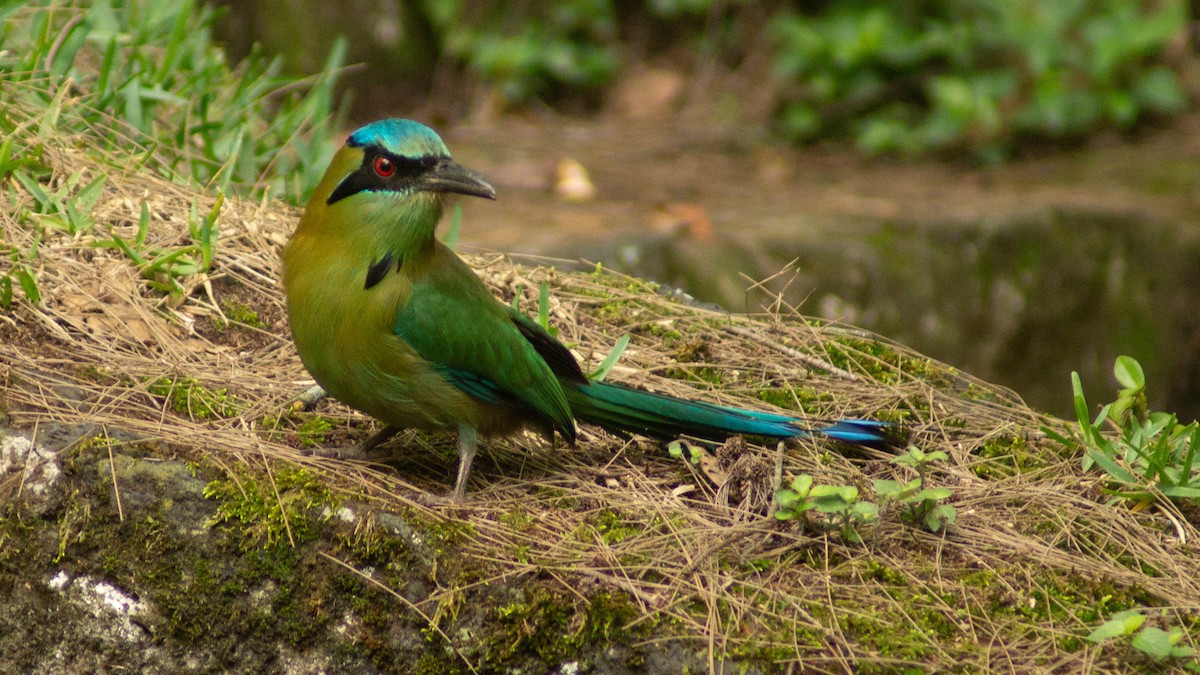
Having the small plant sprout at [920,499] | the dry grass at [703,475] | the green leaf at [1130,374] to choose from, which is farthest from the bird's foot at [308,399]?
the green leaf at [1130,374]

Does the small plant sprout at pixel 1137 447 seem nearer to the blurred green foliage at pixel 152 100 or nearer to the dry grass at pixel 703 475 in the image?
the dry grass at pixel 703 475

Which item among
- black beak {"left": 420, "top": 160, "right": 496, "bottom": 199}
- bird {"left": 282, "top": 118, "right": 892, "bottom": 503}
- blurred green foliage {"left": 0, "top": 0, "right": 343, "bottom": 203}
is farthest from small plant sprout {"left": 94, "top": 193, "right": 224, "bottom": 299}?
black beak {"left": 420, "top": 160, "right": 496, "bottom": 199}

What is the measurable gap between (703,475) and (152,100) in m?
2.93

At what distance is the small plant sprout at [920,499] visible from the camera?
3.04m

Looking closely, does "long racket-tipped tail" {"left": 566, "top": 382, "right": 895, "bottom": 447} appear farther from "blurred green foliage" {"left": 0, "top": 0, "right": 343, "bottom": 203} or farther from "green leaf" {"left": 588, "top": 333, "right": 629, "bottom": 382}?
"blurred green foliage" {"left": 0, "top": 0, "right": 343, "bottom": 203}

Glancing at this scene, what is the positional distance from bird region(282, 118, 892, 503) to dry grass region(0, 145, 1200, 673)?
0.71ft

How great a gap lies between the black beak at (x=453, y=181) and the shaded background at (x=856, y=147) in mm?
2953

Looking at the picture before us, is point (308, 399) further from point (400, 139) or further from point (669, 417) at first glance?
point (669, 417)

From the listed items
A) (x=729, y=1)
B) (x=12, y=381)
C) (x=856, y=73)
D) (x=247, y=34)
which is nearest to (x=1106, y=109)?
(x=856, y=73)

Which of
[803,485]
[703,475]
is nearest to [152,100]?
[703,475]

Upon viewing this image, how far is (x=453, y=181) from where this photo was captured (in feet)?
10.4

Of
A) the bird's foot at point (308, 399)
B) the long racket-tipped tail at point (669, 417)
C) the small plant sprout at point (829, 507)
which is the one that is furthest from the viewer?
the bird's foot at point (308, 399)

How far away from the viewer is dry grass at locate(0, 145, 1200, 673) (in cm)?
280

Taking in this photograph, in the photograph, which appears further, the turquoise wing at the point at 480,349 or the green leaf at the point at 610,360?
the green leaf at the point at 610,360
